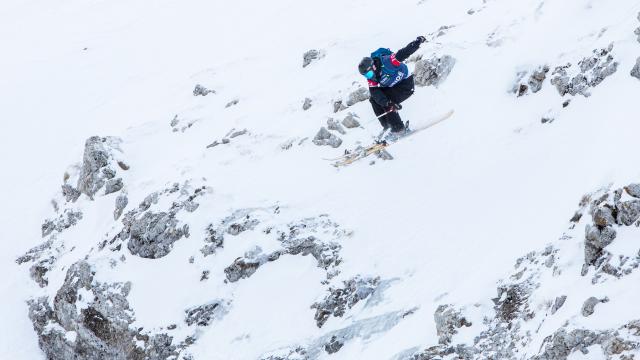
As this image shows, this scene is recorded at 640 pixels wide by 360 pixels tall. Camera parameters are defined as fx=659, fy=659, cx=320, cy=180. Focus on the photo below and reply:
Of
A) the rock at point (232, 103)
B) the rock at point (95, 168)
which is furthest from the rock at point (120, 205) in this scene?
the rock at point (232, 103)

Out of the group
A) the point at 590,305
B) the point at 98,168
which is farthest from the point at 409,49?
the point at 98,168

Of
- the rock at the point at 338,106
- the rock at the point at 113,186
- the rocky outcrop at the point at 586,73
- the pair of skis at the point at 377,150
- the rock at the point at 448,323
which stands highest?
the rocky outcrop at the point at 586,73

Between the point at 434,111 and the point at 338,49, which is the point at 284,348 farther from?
the point at 338,49

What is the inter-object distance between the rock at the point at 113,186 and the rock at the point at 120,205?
0.96m

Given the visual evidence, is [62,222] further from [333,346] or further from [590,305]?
[590,305]

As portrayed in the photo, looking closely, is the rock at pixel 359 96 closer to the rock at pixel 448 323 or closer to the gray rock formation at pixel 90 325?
the gray rock formation at pixel 90 325

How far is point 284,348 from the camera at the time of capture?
13.1 meters

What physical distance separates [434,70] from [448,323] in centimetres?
795

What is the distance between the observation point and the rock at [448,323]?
10.6 m

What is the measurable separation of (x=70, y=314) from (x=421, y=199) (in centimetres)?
918

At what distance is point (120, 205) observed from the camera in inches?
693

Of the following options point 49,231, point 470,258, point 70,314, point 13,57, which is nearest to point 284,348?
point 470,258

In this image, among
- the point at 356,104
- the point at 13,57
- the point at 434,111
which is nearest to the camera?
the point at 434,111

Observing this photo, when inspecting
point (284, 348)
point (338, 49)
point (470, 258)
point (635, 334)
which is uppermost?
point (338, 49)
